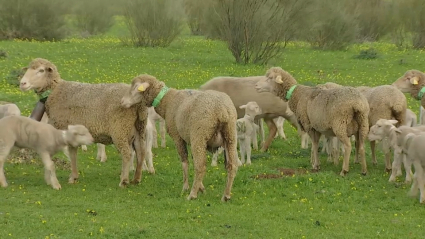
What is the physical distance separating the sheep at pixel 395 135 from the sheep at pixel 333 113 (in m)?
0.20

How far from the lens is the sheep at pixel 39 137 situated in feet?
34.0

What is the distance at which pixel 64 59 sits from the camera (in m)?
Answer: 28.0

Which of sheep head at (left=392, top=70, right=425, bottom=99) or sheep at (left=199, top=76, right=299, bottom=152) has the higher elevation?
sheep head at (left=392, top=70, right=425, bottom=99)

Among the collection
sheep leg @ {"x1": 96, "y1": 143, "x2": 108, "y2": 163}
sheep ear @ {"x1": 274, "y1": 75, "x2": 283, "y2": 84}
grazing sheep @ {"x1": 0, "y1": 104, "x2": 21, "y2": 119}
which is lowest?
sheep leg @ {"x1": 96, "y1": 143, "x2": 108, "y2": 163}

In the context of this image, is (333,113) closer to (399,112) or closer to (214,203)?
(399,112)

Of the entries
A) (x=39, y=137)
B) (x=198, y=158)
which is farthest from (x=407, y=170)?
(x=39, y=137)

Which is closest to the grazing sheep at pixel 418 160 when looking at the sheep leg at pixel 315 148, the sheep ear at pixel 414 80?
the sheep leg at pixel 315 148

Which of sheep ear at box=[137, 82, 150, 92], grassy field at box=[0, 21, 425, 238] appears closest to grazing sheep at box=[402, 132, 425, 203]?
grassy field at box=[0, 21, 425, 238]

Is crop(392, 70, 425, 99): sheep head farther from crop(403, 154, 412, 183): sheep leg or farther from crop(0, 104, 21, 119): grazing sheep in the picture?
crop(0, 104, 21, 119): grazing sheep

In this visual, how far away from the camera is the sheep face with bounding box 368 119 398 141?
11273mm

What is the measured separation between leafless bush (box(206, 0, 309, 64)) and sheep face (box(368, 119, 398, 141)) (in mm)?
16307

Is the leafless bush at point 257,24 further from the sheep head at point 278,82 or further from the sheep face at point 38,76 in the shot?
the sheep face at point 38,76

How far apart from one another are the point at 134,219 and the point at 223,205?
1418mm

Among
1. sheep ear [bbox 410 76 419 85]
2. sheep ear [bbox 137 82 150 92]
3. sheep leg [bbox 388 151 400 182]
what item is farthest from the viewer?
sheep ear [bbox 410 76 419 85]
